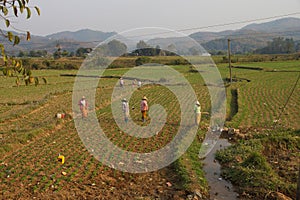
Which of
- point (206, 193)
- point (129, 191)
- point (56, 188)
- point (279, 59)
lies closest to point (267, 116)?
point (206, 193)

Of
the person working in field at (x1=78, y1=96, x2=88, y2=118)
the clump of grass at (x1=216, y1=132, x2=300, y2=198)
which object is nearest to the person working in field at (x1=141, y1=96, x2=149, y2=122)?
the person working in field at (x1=78, y1=96, x2=88, y2=118)

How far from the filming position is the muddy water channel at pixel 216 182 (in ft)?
26.6

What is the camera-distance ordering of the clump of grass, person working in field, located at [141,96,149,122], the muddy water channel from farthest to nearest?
person working in field, located at [141,96,149,122], the muddy water channel, the clump of grass

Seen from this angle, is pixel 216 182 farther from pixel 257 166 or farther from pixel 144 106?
pixel 144 106

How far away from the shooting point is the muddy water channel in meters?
8.09

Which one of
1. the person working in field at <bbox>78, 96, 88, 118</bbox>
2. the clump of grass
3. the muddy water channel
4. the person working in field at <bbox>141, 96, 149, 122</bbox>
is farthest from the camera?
the person working in field at <bbox>78, 96, 88, 118</bbox>

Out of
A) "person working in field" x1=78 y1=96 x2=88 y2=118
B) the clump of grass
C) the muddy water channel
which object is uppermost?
"person working in field" x1=78 y1=96 x2=88 y2=118

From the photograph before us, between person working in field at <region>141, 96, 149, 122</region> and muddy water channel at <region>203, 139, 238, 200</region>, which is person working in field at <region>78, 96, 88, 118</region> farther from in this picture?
muddy water channel at <region>203, 139, 238, 200</region>

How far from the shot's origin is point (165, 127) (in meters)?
15.1

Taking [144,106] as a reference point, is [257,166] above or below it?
below

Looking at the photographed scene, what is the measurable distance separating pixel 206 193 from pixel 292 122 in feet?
32.8

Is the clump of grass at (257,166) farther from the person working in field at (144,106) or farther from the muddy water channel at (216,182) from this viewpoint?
the person working in field at (144,106)

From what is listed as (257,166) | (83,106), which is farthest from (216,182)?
(83,106)

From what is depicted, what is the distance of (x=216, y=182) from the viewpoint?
29.6 feet
